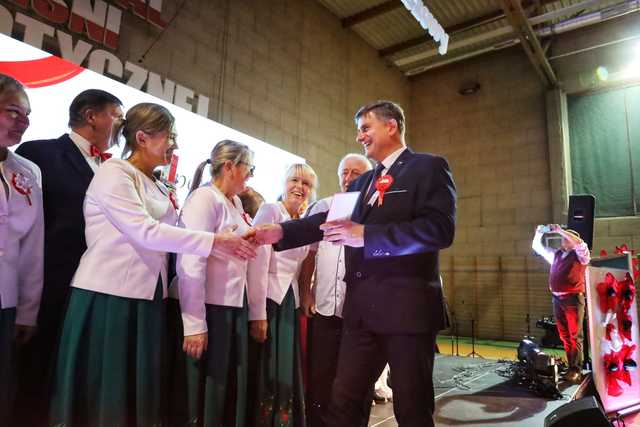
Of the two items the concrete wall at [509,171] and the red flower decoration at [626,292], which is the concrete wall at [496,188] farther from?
the red flower decoration at [626,292]

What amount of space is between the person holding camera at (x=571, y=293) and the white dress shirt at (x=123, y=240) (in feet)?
13.0

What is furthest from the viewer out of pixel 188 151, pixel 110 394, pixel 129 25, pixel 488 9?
pixel 488 9

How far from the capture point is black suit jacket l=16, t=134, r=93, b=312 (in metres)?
1.66

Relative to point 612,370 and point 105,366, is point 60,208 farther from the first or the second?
point 612,370

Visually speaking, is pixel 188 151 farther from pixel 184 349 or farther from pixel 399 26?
pixel 399 26

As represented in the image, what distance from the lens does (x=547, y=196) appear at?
302 inches

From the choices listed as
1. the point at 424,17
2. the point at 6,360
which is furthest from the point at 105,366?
the point at 424,17

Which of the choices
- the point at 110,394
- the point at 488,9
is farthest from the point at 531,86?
the point at 110,394

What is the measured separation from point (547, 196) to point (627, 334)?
5.02 meters

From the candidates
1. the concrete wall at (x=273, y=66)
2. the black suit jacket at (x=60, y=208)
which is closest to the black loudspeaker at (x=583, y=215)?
the concrete wall at (x=273, y=66)

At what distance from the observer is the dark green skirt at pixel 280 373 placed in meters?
1.99

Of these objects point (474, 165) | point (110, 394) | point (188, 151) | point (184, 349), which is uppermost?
point (474, 165)

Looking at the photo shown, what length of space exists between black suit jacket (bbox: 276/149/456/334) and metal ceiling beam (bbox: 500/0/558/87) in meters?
5.93

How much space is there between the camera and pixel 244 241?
164cm
